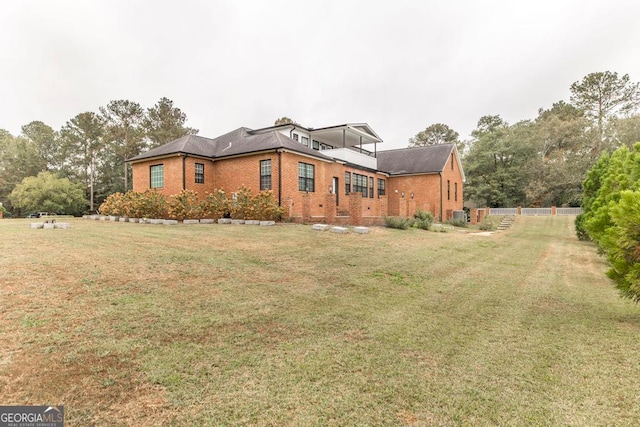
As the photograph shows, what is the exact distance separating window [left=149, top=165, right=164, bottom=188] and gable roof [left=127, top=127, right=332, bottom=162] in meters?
0.76

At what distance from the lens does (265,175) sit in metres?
→ 18.1

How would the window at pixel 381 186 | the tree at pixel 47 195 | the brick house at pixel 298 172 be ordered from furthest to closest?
the tree at pixel 47 195, the window at pixel 381 186, the brick house at pixel 298 172

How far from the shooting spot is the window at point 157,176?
1961 centimetres

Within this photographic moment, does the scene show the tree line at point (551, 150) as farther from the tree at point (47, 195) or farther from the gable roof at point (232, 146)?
the tree at point (47, 195)

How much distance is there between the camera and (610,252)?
507 centimetres

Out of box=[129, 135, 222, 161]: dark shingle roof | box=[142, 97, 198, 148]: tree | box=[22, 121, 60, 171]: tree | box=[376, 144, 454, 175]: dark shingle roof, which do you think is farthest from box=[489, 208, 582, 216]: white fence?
box=[22, 121, 60, 171]: tree

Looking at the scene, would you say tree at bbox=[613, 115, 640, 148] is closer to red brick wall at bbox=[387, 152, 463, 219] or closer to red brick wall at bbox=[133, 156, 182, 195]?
red brick wall at bbox=[387, 152, 463, 219]

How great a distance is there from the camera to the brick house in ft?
57.5

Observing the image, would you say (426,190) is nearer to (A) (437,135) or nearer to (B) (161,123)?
(A) (437,135)

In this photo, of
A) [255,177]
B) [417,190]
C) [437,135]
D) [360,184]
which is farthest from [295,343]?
[437,135]

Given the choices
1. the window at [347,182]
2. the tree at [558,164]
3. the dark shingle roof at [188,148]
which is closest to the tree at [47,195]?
the dark shingle roof at [188,148]

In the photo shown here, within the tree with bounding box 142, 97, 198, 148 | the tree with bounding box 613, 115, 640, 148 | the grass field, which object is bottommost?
the grass field

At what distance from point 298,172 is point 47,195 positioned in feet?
102

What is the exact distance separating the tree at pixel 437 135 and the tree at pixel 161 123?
39863 mm
